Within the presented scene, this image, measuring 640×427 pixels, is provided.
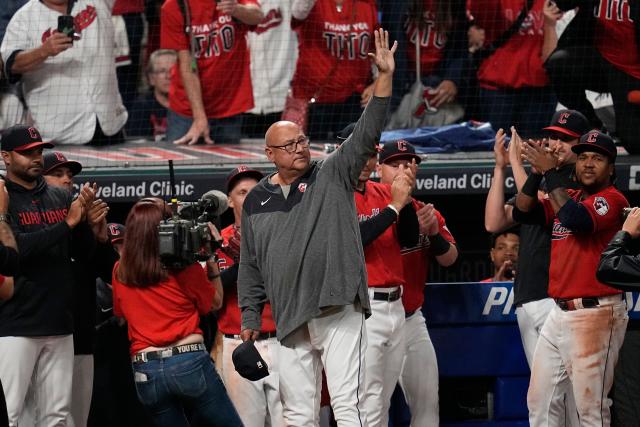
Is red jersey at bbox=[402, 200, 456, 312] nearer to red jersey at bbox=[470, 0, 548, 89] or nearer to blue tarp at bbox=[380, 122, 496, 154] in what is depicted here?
blue tarp at bbox=[380, 122, 496, 154]

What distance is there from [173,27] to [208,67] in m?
0.38

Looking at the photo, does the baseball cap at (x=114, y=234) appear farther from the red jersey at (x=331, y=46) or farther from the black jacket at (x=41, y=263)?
the red jersey at (x=331, y=46)

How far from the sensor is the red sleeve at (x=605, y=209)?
5.61 metres

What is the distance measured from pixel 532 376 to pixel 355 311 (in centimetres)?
132

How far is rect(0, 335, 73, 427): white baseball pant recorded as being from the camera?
226 inches

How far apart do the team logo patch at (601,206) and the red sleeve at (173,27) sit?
12.5ft

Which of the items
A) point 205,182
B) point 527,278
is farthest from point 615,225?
point 205,182

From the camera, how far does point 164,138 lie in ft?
29.2

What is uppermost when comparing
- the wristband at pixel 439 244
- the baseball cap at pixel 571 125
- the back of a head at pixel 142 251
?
the baseball cap at pixel 571 125

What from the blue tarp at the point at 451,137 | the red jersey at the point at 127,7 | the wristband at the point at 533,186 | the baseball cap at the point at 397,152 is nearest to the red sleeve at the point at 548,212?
the wristband at the point at 533,186

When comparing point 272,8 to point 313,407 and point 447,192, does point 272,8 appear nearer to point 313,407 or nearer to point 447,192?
point 447,192

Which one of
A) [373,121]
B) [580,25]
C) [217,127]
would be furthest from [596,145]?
[217,127]

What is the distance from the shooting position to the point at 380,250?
19.2ft

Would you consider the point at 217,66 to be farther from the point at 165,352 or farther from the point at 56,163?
the point at 165,352
